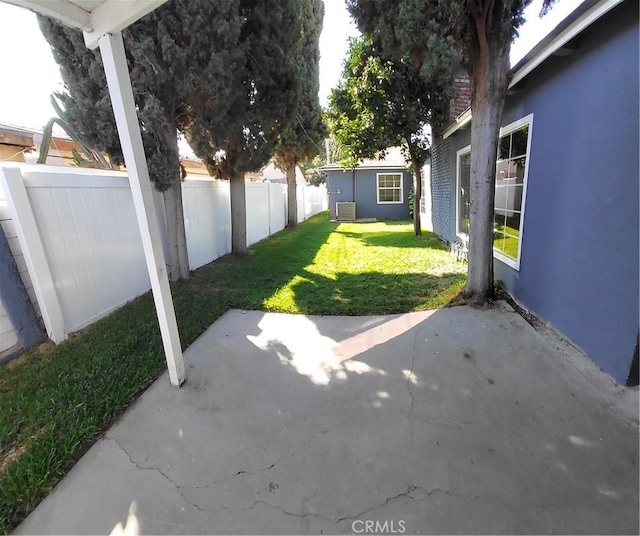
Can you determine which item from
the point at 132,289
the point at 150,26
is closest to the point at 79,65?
the point at 150,26

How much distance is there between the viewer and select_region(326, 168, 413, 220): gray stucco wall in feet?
55.5

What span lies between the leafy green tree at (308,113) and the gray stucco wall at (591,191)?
780 cm

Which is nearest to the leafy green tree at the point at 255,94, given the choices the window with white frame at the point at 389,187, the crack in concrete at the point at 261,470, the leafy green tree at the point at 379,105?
the leafy green tree at the point at 379,105

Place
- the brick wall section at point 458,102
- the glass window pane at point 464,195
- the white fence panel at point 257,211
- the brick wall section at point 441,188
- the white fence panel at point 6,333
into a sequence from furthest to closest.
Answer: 1. the white fence panel at point 257,211
2. the brick wall section at point 441,188
3. the brick wall section at point 458,102
4. the glass window pane at point 464,195
5. the white fence panel at point 6,333

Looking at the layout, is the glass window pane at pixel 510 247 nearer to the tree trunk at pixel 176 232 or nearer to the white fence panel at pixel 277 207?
the tree trunk at pixel 176 232

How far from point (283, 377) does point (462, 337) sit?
75.3 inches

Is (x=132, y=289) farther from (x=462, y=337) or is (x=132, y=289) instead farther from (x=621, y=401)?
(x=621, y=401)

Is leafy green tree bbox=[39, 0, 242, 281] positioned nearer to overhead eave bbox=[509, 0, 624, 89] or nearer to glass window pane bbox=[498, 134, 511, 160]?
overhead eave bbox=[509, 0, 624, 89]

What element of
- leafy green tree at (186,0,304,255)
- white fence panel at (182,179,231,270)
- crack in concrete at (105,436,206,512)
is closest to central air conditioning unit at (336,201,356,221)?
white fence panel at (182,179,231,270)

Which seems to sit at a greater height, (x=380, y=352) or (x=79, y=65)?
(x=79, y=65)

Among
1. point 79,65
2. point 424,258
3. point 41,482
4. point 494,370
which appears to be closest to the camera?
point 41,482

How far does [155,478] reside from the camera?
6.53 feet

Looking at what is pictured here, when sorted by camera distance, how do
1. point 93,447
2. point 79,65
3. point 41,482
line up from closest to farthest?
point 41,482
point 93,447
point 79,65

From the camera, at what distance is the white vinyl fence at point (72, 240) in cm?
330
